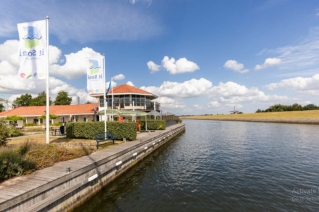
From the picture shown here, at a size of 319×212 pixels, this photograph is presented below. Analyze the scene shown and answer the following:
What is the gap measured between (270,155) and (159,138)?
34.1ft

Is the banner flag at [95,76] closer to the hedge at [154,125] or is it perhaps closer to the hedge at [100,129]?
the hedge at [100,129]

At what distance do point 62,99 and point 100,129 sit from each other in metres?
52.8

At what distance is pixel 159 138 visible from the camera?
19094mm

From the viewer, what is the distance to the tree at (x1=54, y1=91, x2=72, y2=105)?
59.6m

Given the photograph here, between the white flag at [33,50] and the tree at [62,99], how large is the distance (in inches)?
2217

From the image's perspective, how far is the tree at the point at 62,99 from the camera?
59.6m

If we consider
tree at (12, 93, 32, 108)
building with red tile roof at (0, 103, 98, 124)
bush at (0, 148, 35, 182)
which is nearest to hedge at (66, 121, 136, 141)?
bush at (0, 148, 35, 182)

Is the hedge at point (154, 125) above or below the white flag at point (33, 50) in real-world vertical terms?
below

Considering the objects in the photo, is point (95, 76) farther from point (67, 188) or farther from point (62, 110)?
point (62, 110)

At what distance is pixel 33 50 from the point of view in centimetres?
986

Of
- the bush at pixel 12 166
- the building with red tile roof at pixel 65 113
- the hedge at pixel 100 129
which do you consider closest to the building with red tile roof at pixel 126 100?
the building with red tile roof at pixel 65 113

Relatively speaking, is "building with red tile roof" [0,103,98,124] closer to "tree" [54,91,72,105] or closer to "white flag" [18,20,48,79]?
"tree" [54,91,72,105]

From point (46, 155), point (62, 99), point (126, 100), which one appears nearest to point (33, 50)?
point (46, 155)

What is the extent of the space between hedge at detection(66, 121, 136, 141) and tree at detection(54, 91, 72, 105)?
162 ft
